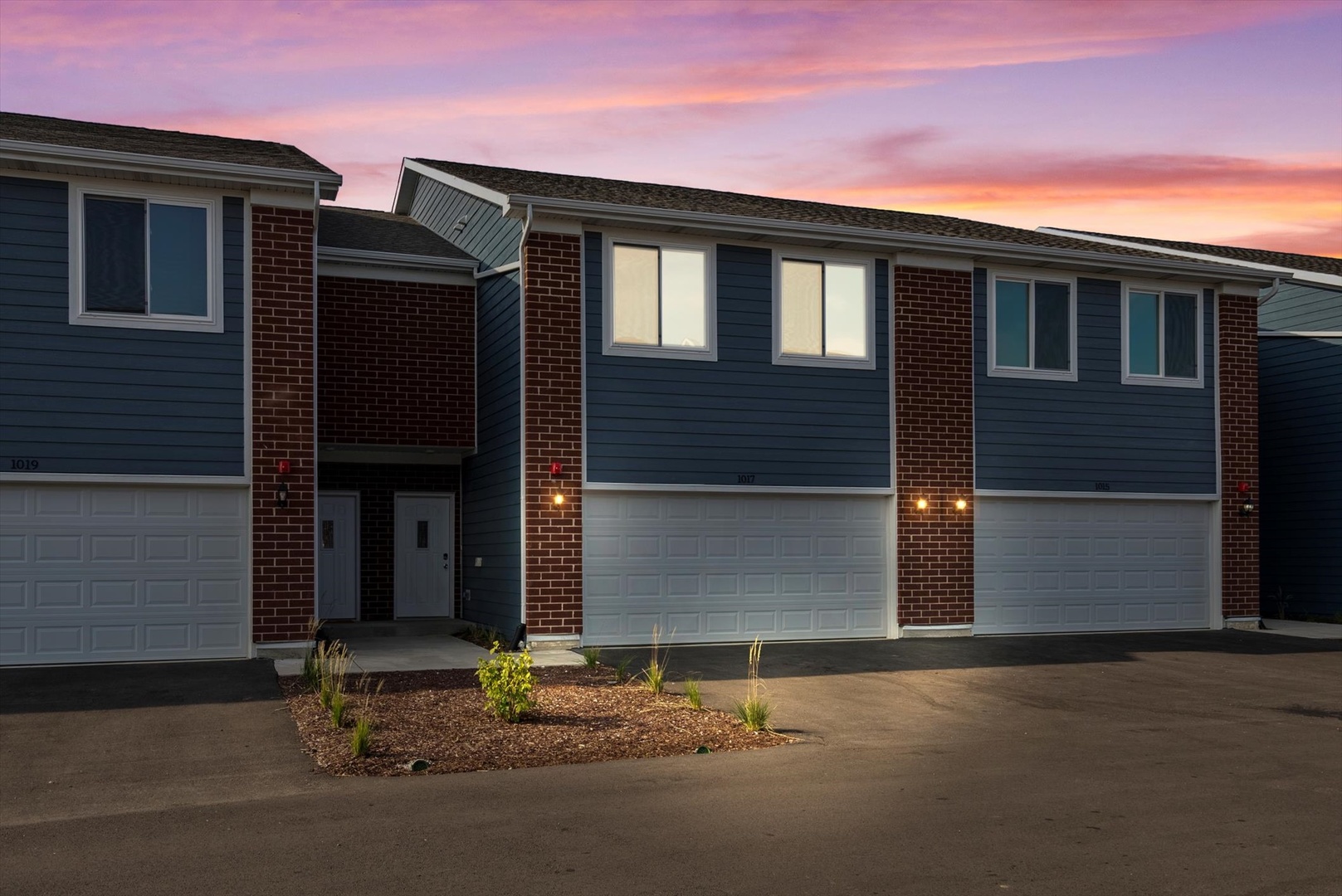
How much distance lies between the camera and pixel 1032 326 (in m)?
19.2

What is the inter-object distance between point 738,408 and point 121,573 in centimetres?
819

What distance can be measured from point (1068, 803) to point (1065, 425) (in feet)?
39.7

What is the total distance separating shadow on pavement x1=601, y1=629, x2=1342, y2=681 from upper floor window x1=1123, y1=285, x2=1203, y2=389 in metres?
4.16

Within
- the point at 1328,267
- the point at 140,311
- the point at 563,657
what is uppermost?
the point at 1328,267

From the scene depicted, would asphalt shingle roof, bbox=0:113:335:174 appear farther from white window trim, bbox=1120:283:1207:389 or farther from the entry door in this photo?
white window trim, bbox=1120:283:1207:389

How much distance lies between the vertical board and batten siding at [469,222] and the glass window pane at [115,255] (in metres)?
4.87

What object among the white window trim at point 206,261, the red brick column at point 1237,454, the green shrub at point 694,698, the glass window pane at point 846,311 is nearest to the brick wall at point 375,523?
the white window trim at point 206,261

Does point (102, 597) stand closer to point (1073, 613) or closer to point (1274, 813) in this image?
point (1274, 813)

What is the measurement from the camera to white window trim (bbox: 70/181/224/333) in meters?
14.2

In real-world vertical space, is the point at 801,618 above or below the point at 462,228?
below

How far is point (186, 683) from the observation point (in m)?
13.0

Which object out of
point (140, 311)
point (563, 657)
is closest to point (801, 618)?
point (563, 657)

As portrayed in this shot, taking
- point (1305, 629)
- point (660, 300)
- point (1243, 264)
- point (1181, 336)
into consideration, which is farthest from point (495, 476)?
point (1243, 264)

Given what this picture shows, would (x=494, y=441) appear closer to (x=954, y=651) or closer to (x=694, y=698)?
(x=954, y=651)
